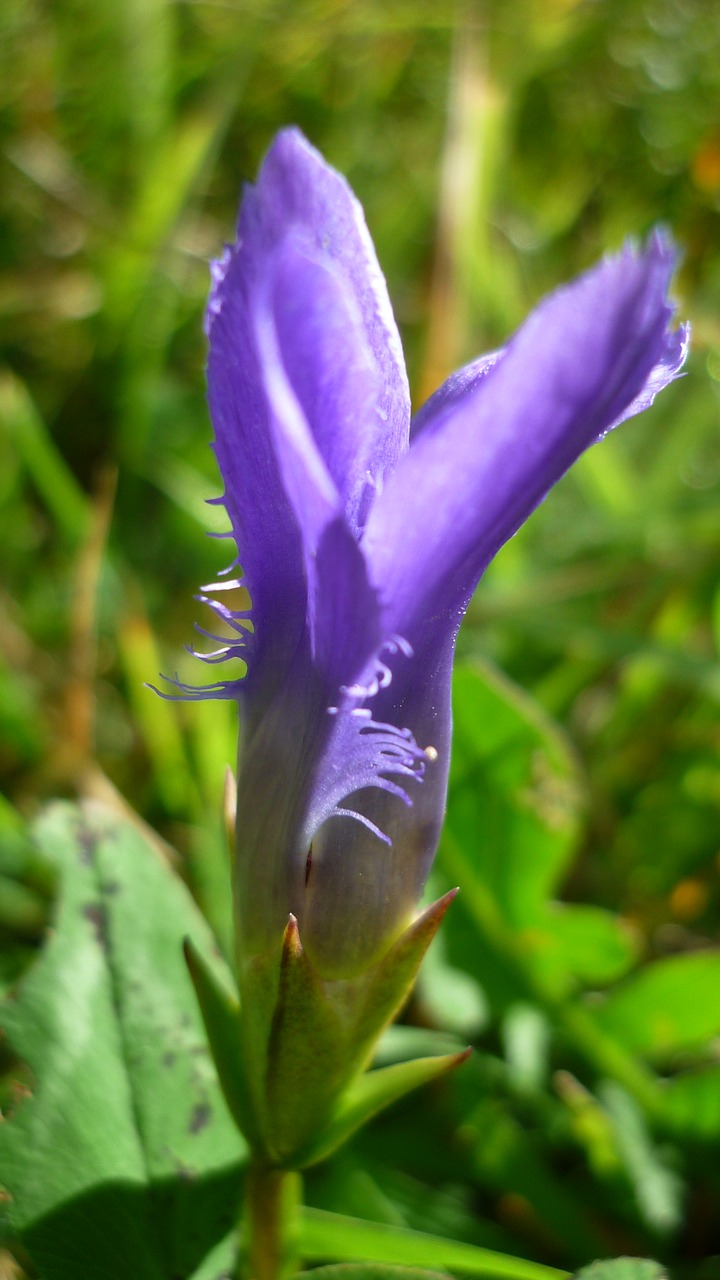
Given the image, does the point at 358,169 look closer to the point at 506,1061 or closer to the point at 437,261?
the point at 437,261

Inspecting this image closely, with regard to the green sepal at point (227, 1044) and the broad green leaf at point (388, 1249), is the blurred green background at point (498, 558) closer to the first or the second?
the broad green leaf at point (388, 1249)

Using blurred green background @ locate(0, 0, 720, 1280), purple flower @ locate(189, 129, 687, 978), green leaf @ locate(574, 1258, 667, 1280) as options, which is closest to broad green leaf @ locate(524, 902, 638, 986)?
blurred green background @ locate(0, 0, 720, 1280)

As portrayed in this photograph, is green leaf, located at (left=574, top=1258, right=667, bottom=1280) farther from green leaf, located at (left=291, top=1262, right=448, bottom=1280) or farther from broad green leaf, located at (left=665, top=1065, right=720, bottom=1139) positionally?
broad green leaf, located at (left=665, top=1065, right=720, bottom=1139)

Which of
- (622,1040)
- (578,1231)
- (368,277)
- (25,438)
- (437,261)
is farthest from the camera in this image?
(437,261)

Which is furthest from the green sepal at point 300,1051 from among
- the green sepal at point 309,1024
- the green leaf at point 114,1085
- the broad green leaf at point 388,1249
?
the broad green leaf at point 388,1249

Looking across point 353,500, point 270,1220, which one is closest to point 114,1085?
point 270,1220

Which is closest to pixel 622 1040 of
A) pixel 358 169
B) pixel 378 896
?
pixel 378 896

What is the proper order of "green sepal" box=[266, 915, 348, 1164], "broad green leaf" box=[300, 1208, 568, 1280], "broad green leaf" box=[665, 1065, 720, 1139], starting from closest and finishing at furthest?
"green sepal" box=[266, 915, 348, 1164], "broad green leaf" box=[300, 1208, 568, 1280], "broad green leaf" box=[665, 1065, 720, 1139]
